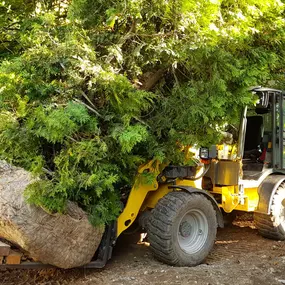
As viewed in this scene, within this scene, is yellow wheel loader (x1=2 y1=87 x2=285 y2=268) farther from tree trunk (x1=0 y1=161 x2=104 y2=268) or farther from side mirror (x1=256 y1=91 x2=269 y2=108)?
tree trunk (x1=0 y1=161 x2=104 y2=268)

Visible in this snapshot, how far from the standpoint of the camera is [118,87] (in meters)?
4.25

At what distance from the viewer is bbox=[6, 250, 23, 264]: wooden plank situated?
13.3 feet

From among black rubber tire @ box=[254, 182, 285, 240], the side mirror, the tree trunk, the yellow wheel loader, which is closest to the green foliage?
the tree trunk

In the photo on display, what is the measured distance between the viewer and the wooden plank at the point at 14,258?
13.3ft

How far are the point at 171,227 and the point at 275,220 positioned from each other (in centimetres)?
218

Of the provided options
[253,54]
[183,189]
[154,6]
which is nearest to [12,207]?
[183,189]

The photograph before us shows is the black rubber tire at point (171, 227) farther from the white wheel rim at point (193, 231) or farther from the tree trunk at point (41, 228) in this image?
the tree trunk at point (41, 228)

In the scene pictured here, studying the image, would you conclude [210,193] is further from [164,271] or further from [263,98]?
[164,271]

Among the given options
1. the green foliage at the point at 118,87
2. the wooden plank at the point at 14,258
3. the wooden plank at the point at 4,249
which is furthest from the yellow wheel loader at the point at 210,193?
the green foliage at the point at 118,87

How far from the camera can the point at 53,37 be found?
4.43 metres

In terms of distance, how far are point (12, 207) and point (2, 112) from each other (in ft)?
3.23

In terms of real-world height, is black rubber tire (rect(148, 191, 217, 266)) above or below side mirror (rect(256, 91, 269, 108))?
below

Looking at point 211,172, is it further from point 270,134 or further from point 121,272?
point 121,272

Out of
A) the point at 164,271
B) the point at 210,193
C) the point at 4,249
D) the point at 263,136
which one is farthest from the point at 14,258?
the point at 263,136
